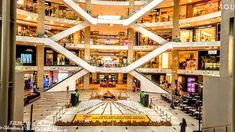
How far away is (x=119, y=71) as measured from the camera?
99.7 feet

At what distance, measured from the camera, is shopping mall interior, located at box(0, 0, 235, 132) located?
8969mm

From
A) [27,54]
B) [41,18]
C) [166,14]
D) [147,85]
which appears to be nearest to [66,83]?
[27,54]

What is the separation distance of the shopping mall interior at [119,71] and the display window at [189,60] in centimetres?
13

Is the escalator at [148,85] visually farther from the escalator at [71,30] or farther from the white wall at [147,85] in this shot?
the escalator at [71,30]

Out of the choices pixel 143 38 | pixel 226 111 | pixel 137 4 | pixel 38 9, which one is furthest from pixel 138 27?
A: pixel 226 111

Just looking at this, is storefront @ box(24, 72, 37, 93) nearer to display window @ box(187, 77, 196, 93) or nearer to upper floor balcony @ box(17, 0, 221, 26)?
upper floor balcony @ box(17, 0, 221, 26)

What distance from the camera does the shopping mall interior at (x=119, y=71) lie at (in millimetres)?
8969

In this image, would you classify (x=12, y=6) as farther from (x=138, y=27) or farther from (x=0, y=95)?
(x=138, y=27)

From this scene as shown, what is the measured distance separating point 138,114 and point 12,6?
11.9m

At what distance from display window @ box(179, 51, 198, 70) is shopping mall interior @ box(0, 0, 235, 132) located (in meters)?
0.13

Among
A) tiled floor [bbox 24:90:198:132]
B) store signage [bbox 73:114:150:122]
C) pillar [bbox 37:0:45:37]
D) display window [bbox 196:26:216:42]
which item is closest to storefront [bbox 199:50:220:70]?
display window [bbox 196:26:216:42]

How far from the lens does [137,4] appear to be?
3244 centimetres

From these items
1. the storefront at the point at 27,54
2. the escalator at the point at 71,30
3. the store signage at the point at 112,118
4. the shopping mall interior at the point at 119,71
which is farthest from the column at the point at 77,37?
the store signage at the point at 112,118

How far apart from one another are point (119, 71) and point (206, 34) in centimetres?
1157
